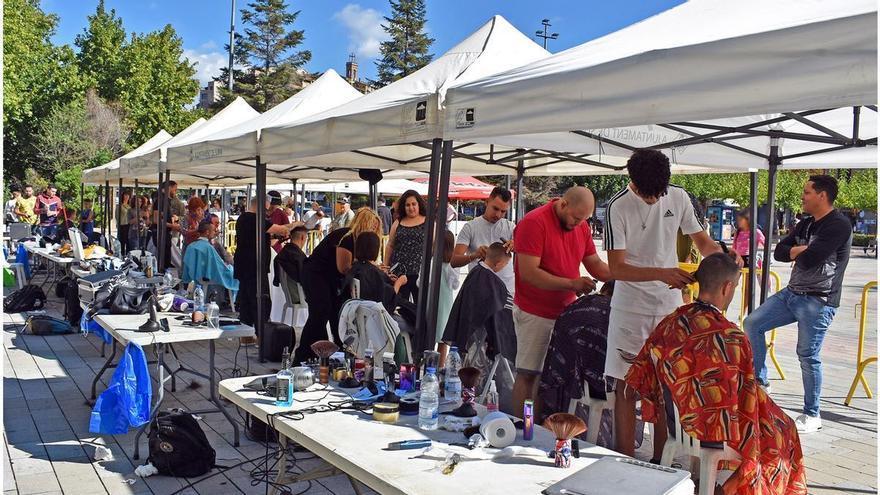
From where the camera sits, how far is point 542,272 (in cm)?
411

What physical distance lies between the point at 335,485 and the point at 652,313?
6.85 feet

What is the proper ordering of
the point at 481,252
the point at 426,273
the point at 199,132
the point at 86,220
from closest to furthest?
1. the point at 426,273
2. the point at 481,252
3. the point at 199,132
4. the point at 86,220

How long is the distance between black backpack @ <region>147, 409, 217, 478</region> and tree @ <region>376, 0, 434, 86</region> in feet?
155

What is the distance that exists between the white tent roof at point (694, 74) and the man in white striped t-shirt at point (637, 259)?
1.61 ft

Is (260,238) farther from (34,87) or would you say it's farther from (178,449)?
(34,87)

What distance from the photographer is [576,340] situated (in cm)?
398

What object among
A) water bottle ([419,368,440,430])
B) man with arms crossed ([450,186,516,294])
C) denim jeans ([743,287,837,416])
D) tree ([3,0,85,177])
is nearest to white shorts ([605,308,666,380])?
water bottle ([419,368,440,430])

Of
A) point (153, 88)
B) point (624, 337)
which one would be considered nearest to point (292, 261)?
point (624, 337)

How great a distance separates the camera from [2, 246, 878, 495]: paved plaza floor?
427 cm

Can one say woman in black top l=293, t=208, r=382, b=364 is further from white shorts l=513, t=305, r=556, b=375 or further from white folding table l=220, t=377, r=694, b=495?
white folding table l=220, t=377, r=694, b=495

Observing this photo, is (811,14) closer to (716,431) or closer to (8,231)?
(716,431)

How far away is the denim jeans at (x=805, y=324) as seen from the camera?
203 inches

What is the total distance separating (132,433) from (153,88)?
4389cm

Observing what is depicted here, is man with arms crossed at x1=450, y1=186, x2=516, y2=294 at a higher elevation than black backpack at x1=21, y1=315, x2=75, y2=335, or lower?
higher
